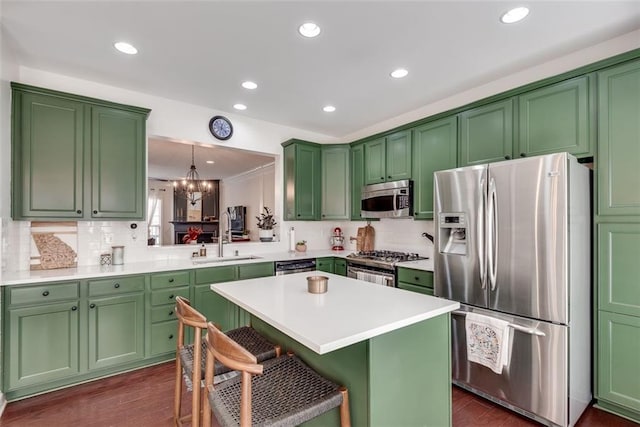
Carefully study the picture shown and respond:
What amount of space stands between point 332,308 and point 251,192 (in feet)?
19.8

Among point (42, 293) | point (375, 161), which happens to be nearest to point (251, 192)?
point (375, 161)

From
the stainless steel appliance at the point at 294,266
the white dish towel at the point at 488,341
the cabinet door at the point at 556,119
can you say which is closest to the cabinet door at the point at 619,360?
the white dish towel at the point at 488,341

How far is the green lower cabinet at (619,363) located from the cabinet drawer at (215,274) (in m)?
3.09

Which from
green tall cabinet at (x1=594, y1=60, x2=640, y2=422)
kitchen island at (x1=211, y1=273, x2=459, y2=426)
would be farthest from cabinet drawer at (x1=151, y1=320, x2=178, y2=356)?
green tall cabinet at (x1=594, y1=60, x2=640, y2=422)

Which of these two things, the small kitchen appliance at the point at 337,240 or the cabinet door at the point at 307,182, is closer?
the cabinet door at the point at 307,182

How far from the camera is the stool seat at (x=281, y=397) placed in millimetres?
1199

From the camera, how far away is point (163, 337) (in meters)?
2.86

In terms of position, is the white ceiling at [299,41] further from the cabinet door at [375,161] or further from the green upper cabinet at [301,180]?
the green upper cabinet at [301,180]

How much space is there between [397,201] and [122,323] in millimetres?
2976

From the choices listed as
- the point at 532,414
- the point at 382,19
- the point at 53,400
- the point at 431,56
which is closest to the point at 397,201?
the point at 431,56

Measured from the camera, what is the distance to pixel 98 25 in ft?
6.91

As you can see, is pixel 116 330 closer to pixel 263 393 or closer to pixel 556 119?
pixel 263 393

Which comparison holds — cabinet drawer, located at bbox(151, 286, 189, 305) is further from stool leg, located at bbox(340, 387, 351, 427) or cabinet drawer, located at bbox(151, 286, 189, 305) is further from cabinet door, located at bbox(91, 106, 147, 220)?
stool leg, located at bbox(340, 387, 351, 427)

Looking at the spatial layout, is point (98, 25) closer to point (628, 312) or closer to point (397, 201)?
point (397, 201)
